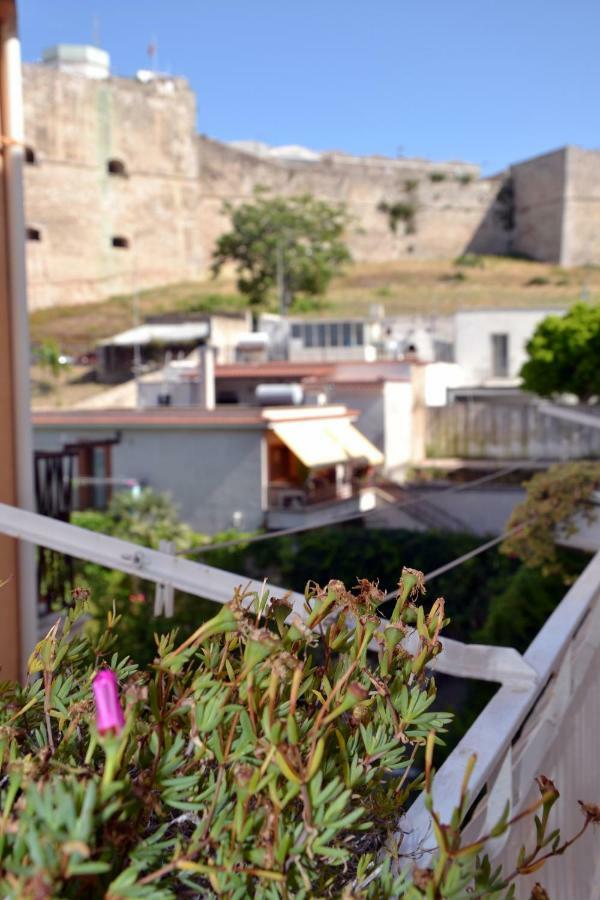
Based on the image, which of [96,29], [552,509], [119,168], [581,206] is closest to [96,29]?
[96,29]

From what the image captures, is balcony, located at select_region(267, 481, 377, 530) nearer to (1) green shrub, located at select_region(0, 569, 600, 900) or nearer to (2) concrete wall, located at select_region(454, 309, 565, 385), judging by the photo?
(2) concrete wall, located at select_region(454, 309, 565, 385)

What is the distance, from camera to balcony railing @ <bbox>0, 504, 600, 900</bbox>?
4.01 ft

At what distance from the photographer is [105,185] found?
3650cm

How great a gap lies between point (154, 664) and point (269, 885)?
10.0 inches

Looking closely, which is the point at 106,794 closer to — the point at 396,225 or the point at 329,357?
the point at 329,357

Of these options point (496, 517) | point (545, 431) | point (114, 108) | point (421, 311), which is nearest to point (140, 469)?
point (496, 517)

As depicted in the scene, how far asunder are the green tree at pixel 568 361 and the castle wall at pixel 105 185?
2012 centimetres

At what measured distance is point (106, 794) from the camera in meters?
0.74

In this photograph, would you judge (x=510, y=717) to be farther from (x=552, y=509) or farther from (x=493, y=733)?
(x=552, y=509)

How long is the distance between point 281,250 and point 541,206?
58.7ft

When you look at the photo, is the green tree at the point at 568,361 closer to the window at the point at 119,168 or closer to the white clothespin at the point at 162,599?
the white clothespin at the point at 162,599

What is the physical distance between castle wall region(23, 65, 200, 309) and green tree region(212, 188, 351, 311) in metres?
5.51

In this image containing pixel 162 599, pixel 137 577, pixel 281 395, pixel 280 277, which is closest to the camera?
pixel 162 599

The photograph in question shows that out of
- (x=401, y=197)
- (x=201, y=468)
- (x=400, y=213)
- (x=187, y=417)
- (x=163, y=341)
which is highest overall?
(x=401, y=197)
